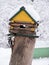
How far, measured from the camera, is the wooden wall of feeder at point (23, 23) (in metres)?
1.63

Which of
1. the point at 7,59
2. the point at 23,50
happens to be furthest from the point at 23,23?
the point at 7,59

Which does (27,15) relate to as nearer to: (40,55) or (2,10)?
(40,55)

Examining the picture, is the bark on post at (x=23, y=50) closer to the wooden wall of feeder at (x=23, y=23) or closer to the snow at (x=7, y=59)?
the wooden wall of feeder at (x=23, y=23)

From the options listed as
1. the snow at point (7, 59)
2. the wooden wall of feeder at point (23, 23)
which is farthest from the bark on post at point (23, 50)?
the snow at point (7, 59)

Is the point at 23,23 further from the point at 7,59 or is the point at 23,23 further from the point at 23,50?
the point at 7,59

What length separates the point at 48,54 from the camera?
15.6 ft

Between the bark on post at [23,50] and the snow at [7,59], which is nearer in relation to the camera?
the bark on post at [23,50]

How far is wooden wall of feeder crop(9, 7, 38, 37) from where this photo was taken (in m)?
1.63

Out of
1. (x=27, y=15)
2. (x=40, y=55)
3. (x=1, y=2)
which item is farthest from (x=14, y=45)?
(x=1, y=2)

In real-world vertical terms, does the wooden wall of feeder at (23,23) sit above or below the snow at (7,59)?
above

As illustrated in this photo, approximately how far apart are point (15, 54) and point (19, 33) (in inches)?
5.7

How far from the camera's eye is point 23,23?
1651mm

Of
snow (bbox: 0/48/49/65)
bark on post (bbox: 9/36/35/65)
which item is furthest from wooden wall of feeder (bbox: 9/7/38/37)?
snow (bbox: 0/48/49/65)

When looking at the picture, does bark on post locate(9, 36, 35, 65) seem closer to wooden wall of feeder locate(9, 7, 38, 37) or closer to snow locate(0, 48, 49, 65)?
wooden wall of feeder locate(9, 7, 38, 37)
